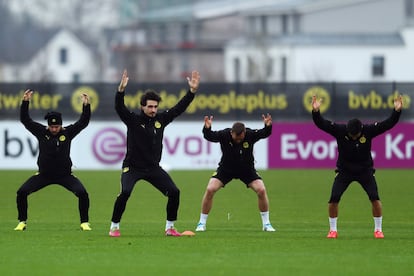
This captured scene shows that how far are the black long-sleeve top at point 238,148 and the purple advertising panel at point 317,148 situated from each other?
20.0 metres

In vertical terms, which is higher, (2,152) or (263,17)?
(263,17)

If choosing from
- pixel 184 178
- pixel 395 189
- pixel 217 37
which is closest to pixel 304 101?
pixel 184 178

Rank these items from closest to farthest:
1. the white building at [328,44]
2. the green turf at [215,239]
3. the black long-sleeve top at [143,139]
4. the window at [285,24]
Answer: the green turf at [215,239], the black long-sleeve top at [143,139], the white building at [328,44], the window at [285,24]

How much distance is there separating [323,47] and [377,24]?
20.1 ft

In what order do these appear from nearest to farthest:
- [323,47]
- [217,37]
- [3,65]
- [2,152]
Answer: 1. [2,152]
2. [323,47]
3. [217,37]
4. [3,65]

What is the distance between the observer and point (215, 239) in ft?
66.1

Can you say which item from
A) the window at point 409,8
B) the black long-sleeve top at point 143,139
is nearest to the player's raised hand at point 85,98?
the black long-sleeve top at point 143,139

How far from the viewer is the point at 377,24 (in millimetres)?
106562

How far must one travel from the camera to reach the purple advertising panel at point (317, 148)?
138ft

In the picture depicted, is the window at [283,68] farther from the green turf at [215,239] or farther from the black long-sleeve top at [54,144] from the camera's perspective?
the black long-sleeve top at [54,144]

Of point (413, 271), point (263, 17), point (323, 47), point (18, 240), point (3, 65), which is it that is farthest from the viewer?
point (3, 65)

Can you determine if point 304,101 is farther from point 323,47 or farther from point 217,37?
point 217,37

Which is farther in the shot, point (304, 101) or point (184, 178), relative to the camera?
point (304, 101)

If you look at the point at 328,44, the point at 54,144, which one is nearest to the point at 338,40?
the point at 328,44
